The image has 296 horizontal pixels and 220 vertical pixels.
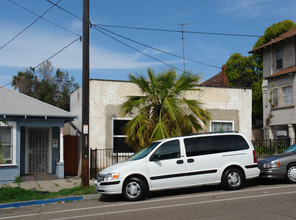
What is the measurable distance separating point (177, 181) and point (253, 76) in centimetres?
2715

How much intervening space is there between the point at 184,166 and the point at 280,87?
1727cm

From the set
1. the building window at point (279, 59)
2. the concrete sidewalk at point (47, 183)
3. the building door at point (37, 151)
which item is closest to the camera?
the concrete sidewalk at point (47, 183)

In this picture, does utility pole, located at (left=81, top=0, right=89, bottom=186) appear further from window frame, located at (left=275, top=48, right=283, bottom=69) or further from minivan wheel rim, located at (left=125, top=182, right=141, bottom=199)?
window frame, located at (left=275, top=48, right=283, bottom=69)

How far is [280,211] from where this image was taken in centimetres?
745

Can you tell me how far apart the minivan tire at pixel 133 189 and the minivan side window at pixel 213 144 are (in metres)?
1.65

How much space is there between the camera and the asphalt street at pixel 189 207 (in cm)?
748

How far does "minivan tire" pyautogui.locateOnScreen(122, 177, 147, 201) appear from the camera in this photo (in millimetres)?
9594

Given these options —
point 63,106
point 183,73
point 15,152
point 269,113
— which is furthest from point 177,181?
point 63,106

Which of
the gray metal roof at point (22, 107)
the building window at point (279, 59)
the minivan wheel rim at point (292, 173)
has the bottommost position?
the minivan wheel rim at point (292, 173)

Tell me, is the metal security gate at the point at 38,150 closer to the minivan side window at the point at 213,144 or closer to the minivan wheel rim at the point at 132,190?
the minivan wheel rim at the point at 132,190

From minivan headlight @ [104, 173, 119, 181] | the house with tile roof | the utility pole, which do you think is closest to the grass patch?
the utility pole

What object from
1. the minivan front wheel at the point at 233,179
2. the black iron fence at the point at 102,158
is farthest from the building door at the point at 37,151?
the minivan front wheel at the point at 233,179

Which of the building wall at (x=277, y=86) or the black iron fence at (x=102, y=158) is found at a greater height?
the building wall at (x=277, y=86)

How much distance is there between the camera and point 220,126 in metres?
17.7
